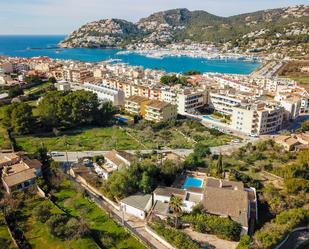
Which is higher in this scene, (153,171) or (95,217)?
(153,171)

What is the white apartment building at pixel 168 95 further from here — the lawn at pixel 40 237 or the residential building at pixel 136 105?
the lawn at pixel 40 237

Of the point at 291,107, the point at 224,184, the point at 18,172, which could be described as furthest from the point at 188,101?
A: the point at 18,172

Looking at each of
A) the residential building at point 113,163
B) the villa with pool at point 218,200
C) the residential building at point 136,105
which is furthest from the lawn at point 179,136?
the villa with pool at point 218,200

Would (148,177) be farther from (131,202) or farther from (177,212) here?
(177,212)

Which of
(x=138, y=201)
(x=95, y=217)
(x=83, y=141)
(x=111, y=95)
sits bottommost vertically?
(x=83, y=141)

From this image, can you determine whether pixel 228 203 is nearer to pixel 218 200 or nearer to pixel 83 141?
pixel 218 200

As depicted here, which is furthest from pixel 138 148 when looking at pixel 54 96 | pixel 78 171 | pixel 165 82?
pixel 165 82
